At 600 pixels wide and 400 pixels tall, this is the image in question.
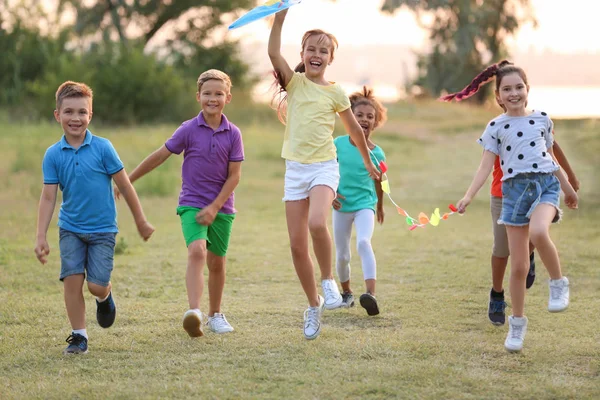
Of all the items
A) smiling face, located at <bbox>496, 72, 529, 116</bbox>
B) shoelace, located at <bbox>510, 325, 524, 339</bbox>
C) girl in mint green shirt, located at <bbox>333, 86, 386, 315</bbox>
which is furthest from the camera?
girl in mint green shirt, located at <bbox>333, 86, 386, 315</bbox>

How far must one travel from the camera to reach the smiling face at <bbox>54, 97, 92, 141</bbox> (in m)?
5.79

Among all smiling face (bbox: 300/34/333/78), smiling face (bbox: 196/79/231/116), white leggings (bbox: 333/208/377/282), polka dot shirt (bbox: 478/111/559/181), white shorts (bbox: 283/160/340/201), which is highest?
smiling face (bbox: 300/34/333/78)

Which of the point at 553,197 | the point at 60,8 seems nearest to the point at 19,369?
the point at 553,197

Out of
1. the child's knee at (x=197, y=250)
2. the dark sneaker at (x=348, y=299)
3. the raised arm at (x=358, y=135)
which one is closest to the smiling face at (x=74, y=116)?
the child's knee at (x=197, y=250)

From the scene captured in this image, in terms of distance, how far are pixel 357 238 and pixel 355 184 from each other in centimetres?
42

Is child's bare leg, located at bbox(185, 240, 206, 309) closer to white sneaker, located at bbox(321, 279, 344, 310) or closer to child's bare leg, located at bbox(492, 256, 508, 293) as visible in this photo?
white sneaker, located at bbox(321, 279, 344, 310)

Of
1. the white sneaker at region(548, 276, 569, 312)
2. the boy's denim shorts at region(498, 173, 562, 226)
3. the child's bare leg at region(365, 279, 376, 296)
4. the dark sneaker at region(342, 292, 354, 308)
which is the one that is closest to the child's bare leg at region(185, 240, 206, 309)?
the child's bare leg at region(365, 279, 376, 296)

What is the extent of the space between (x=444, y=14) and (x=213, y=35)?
8734 mm

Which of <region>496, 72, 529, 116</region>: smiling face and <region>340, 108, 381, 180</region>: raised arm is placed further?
<region>340, 108, 381, 180</region>: raised arm

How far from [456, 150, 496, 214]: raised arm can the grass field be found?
0.84 metres

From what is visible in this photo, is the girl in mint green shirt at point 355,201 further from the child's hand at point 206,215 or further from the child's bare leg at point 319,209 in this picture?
the child's hand at point 206,215

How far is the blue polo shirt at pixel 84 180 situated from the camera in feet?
18.9

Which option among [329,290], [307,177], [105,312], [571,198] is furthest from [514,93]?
[105,312]

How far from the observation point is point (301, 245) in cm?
613
